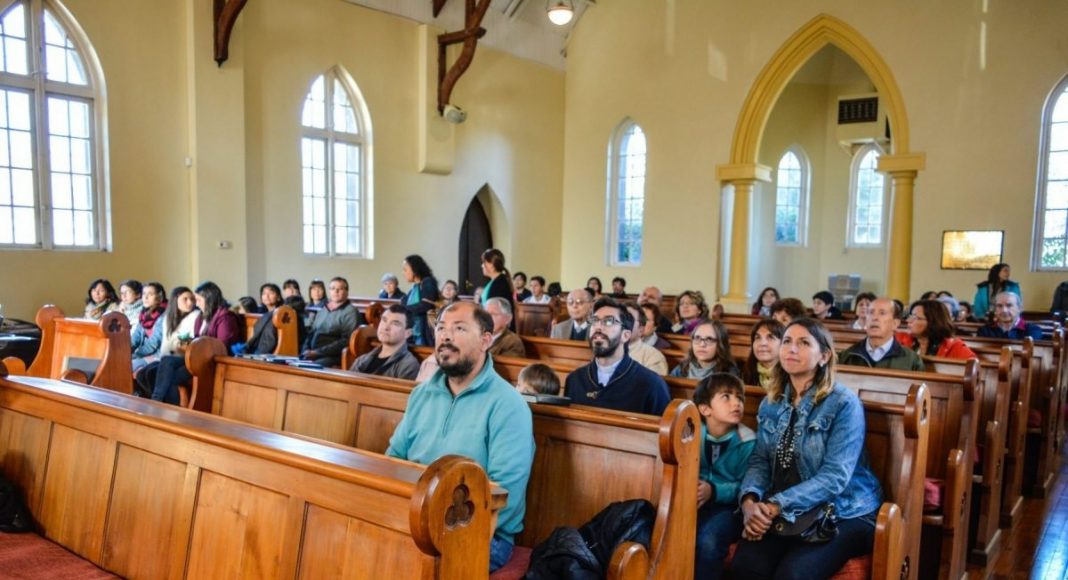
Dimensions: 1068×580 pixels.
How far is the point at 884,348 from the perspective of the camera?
143 inches

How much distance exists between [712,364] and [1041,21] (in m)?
8.71

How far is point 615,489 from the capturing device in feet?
6.89

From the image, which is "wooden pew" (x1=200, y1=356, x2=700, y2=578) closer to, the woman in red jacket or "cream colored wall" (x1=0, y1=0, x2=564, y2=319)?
the woman in red jacket

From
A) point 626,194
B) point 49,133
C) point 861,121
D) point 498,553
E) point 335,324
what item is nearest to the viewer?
point 498,553

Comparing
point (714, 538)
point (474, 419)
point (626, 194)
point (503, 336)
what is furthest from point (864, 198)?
point (474, 419)

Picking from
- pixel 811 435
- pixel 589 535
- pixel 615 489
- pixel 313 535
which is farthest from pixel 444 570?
pixel 811 435

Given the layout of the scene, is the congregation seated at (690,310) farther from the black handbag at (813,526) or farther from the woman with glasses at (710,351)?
the black handbag at (813,526)

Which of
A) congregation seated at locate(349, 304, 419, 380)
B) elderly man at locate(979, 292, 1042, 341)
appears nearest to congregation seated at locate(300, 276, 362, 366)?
congregation seated at locate(349, 304, 419, 380)

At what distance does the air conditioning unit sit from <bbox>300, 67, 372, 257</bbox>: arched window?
8.76 meters

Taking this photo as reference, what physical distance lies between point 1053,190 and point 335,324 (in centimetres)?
921

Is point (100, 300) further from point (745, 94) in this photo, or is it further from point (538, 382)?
point (745, 94)

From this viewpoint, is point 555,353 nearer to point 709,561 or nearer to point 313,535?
point 709,561

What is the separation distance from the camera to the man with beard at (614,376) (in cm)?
286

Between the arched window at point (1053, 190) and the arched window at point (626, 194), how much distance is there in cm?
573
